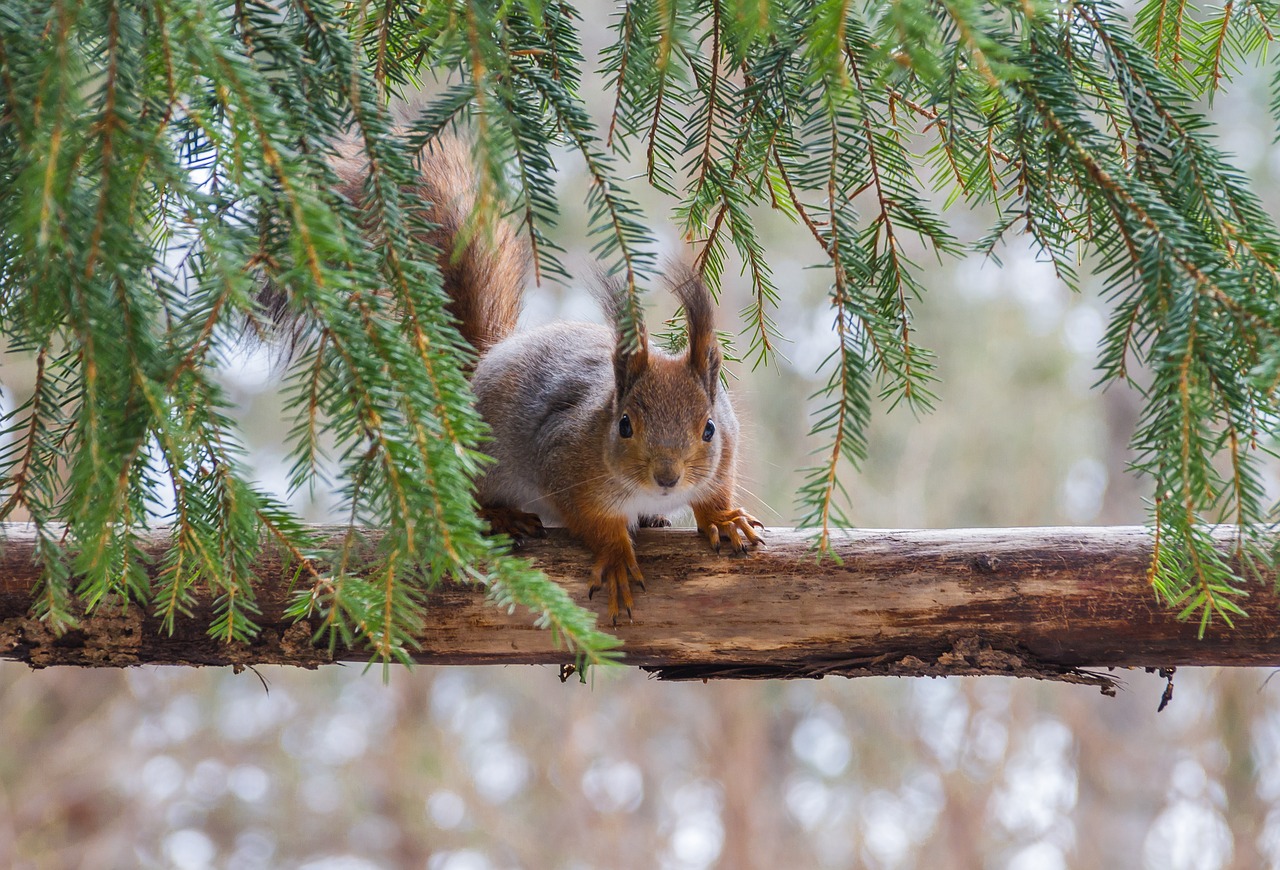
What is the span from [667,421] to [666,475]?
3.7 inches

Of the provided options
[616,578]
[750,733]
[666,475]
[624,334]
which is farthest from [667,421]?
[750,733]

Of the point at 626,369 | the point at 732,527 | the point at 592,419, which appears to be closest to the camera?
the point at 732,527

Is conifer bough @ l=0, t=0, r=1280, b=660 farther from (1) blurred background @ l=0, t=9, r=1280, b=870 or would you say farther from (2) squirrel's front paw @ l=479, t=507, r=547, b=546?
(1) blurred background @ l=0, t=9, r=1280, b=870

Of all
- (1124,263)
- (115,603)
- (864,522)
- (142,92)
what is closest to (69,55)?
(142,92)

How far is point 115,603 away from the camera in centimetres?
140

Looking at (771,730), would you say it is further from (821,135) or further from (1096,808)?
(821,135)

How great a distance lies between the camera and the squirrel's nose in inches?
59.7

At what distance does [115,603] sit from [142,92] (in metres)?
0.88

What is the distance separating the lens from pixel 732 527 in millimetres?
1492

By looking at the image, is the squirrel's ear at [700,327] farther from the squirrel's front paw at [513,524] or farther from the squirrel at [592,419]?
the squirrel's front paw at [513,524]

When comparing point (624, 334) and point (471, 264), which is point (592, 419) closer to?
point (471, 264)

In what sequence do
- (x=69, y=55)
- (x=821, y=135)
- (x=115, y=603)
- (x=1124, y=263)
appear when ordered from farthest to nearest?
(x=115, y=603) → (x=821, y=135) → (x=1124, y=263) → (x=69, y=55)

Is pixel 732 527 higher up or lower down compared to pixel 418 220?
lower down

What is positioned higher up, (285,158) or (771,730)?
(285,158)
